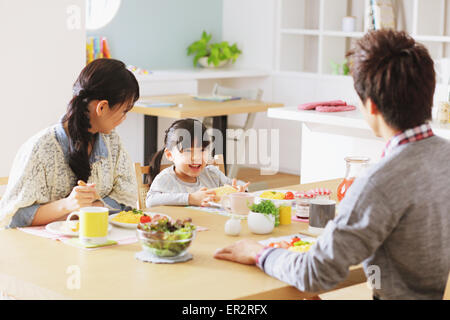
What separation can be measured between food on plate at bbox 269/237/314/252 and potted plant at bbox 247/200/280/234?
0.46ft

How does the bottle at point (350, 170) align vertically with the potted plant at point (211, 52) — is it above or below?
below

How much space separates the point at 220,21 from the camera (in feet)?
22.8

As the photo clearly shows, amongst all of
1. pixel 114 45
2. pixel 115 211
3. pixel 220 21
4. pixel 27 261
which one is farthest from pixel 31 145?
pixel 220 21

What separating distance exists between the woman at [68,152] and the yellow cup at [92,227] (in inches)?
8.4

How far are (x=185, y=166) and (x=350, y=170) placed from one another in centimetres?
59

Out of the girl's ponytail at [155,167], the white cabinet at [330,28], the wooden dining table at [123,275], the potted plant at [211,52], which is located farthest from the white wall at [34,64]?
the white cabinet at [330,28]

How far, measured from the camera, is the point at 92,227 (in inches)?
71.1

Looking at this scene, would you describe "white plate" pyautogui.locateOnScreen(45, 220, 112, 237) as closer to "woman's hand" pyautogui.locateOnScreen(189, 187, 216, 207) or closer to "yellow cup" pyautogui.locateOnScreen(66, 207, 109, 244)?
"yellow cup" pyautogui.locateOnScreen(66, 207, 109, 244)

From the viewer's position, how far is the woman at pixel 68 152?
2039 millimetres

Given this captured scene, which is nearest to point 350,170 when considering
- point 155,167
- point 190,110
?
point 155,167

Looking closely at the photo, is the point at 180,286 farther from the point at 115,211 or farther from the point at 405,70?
the point at 115,211

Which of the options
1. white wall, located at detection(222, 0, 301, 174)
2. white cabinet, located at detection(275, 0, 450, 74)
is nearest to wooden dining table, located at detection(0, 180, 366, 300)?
white cabinet, located at detection(275, 0, 450, 74)

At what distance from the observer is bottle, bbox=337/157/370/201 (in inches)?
96.7

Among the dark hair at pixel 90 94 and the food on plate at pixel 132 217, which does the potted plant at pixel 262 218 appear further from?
the dark hair at pixel 90 94
